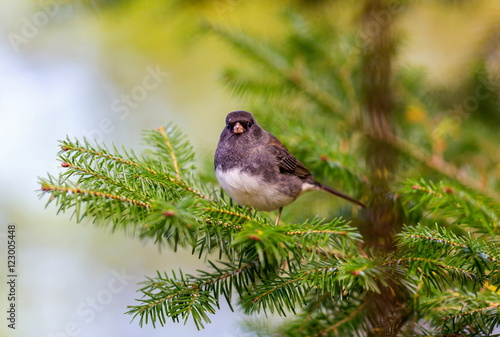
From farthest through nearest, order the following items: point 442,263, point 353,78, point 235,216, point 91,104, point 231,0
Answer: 1. point 91,104
2. point 231,0
3. point 353,78
4. point 235,216
5. point 442,263

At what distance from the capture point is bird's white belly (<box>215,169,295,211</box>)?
1270 millimetres

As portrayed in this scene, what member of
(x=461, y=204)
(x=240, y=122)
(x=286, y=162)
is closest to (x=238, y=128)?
(x=240, y=122)

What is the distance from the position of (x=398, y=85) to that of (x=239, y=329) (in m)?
1.16

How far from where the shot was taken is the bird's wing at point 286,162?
1.38 meters

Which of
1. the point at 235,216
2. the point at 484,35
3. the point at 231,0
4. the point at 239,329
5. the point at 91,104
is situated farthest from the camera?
the point at 91,104

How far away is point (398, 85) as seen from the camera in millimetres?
1851

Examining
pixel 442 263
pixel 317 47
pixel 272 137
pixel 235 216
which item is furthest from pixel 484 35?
pixel 235 216

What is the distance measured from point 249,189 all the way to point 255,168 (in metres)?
0.07

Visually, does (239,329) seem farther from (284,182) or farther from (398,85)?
(398,85)

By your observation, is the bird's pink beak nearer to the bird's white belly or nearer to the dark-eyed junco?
the dark-eyed junco

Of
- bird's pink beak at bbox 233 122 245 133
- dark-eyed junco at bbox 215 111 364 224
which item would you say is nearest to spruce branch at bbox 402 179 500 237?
dark-eyed junco at bbox 215 111 364 224

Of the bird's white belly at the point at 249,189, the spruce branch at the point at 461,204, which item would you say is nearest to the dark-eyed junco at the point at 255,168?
the bird's white belly at the point at 249,189

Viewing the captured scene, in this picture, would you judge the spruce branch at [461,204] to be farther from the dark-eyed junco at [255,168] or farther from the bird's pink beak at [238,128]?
the bird's pink beak at [238,128]

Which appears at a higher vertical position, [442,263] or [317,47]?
[317,47]
